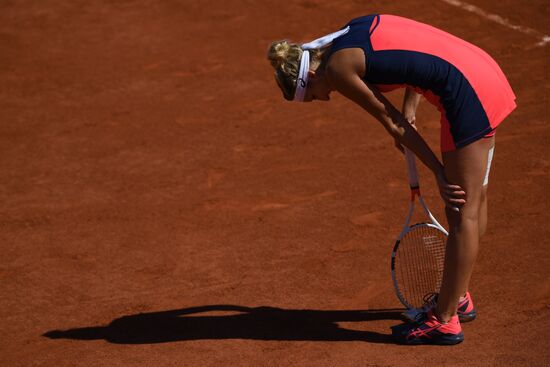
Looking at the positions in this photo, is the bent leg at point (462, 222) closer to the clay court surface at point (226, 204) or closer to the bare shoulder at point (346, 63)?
the clay court surface at point (226, 204)

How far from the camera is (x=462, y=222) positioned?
5027 millimetres

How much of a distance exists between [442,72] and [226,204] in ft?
9.75

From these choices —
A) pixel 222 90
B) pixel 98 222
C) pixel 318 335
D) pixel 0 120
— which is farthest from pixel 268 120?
pixel 318 335

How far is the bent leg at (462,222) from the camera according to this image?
491 cm

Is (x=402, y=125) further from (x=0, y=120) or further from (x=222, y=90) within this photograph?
(x=0, y=120)

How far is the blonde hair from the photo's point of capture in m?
4.89

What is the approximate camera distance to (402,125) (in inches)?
192

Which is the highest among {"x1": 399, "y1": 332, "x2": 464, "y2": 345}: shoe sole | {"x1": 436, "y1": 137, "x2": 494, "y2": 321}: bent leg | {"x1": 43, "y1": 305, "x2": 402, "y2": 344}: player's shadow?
{"x1": 436, "y1": 137, "x2": 494, "y2": 321}: bent leg

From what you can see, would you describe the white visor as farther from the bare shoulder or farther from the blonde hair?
the bare shoulder

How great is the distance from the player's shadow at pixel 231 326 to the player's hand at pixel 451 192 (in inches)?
43.7

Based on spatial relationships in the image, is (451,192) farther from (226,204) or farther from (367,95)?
(226,204)

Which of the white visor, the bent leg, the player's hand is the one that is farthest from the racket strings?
the white visor

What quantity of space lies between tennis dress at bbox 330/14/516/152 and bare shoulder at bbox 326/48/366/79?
35 millimetres

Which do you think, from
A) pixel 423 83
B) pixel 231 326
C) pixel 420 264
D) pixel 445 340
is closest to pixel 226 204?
pixel 231 326
